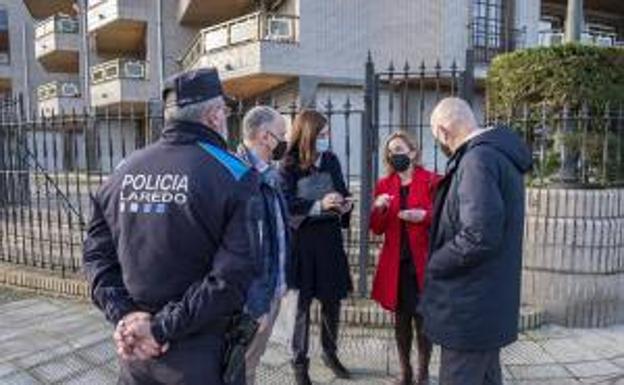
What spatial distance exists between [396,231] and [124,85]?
70.0ft

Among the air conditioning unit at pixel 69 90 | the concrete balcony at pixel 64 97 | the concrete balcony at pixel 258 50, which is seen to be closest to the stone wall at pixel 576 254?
the concrete balcony at pixel 258 50

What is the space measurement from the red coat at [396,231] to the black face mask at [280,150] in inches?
27.7

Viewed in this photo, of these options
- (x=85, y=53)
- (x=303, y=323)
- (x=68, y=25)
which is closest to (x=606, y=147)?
(x=303, y=323)

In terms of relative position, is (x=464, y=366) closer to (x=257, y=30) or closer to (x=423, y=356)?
(x=423, y=356)

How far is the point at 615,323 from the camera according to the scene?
18.0 ft

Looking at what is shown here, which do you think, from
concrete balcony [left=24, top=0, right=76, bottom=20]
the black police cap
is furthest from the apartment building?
concrete balcony [left=24, top=0, right=76, bottom=20]

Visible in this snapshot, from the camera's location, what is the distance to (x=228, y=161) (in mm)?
2254

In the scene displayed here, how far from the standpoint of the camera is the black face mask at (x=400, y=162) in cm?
394

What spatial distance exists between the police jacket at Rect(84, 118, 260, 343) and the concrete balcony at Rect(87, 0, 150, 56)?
23.4m

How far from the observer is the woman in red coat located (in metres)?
3.94

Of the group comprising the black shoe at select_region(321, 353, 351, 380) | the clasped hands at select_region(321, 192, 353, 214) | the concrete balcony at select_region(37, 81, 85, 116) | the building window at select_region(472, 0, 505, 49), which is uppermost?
the building window at select_region(472, 0, 505, 49)

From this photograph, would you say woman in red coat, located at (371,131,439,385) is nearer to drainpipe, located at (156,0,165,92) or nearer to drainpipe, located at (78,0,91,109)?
drainpipe, located at (156,0,165,92)

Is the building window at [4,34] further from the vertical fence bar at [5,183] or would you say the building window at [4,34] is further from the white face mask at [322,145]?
the white face mask at [322,145]

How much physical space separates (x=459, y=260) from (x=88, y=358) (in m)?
3.13
